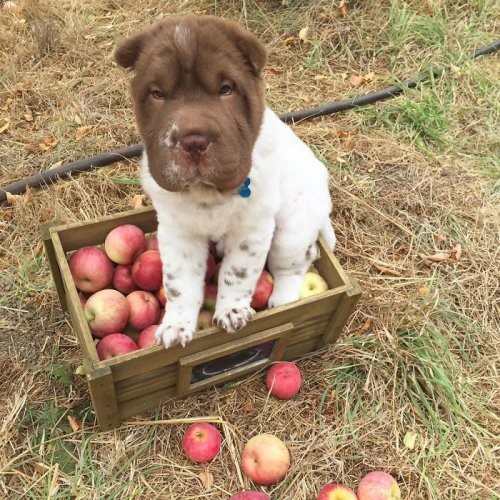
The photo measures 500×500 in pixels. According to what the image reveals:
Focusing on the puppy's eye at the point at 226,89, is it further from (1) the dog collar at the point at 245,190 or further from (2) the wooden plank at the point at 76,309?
(2) the wooden plank at the point at 76,309

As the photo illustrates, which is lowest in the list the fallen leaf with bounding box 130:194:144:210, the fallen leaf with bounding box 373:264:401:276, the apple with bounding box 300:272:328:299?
the fallen leaf with bounding box 130:194:144:210

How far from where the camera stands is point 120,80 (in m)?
4.84

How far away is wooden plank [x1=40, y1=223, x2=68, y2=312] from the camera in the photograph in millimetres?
2678

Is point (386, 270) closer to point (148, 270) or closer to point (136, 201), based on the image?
point (148, 270)

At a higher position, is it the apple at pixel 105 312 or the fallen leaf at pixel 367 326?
the apple at pixel 105 312

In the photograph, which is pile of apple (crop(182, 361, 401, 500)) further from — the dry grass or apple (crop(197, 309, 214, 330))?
apple (crop(197, 309, 214, 330))

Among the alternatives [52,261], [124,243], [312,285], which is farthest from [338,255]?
[52,261]

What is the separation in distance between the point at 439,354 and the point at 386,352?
321mm

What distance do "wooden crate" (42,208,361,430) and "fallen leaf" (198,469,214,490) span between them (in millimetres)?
401

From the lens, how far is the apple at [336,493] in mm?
2477

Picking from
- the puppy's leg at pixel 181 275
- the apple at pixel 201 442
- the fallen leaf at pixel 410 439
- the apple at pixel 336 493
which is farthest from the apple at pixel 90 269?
the fallen leaf at pixel 410 439

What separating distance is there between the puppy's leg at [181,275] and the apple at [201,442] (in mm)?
605

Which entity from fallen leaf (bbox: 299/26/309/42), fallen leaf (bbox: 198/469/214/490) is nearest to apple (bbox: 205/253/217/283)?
fallen leaf (bbox: 198/469/214/490)

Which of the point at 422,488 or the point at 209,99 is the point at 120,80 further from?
the point at 422,488
